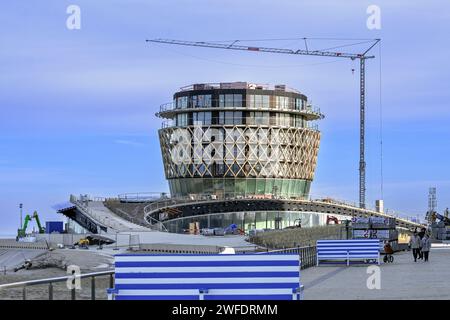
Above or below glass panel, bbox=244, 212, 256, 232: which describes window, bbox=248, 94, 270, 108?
above

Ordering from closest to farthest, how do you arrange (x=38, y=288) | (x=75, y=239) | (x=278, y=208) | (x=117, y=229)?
(x=38, y=288), (x=75, y=239), (x=117, y=229), (x=278, y=208)

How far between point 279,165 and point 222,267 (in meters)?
130

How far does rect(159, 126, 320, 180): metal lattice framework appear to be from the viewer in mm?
138625

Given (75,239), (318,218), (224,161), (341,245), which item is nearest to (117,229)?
(75,239)

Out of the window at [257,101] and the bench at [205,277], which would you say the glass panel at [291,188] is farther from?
the bench at [205,277]

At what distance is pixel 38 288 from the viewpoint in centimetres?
1448

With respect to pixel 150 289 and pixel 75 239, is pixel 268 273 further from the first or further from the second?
pixel 75 239

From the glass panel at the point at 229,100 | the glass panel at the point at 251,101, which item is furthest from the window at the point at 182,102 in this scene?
the glass panel at the point at 251,101

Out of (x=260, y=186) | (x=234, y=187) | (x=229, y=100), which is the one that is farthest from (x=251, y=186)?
(x=229, y=100)

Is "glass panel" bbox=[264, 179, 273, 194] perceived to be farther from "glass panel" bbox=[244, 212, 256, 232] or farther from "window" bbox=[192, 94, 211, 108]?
"window" bbox=[192, 94, 211, 108]

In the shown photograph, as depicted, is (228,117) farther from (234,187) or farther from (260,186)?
(260,186)

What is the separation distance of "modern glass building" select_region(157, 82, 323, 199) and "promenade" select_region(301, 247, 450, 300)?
347 ft

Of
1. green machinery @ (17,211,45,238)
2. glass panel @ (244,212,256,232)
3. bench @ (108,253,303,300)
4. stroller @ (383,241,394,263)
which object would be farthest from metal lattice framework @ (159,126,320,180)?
bench @ (108,253,303,300)

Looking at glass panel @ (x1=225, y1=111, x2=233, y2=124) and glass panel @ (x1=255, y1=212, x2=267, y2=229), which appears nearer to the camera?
glass panel @ (x1=255, y1=212, x2=267, y2=229)
